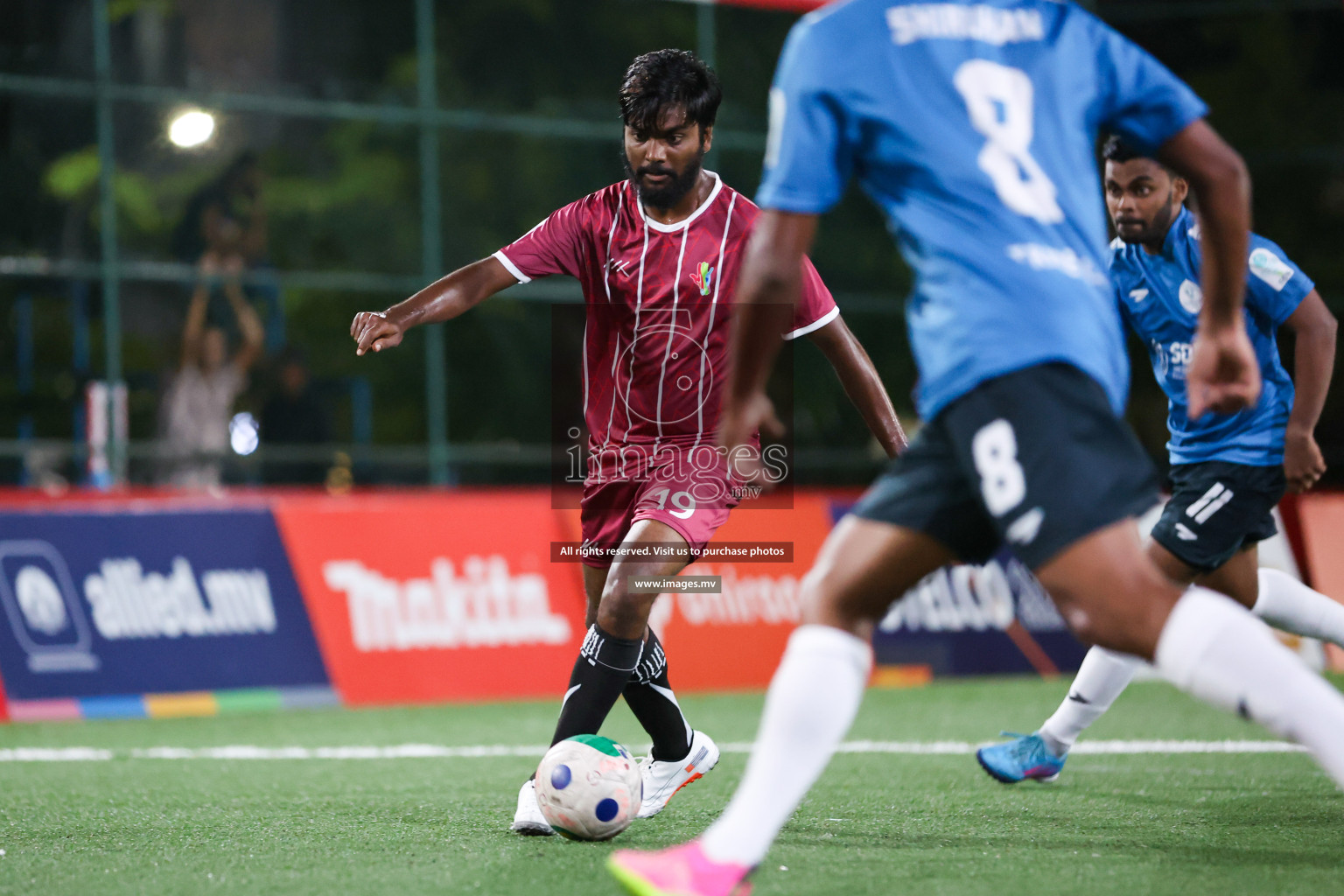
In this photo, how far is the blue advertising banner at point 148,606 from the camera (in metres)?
8.73

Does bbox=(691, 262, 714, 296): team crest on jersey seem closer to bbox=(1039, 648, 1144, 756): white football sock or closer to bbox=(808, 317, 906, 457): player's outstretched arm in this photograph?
bbox=(808, 317, 906, 457): player's outstretched arm

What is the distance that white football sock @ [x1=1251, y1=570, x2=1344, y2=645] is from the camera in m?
5.77

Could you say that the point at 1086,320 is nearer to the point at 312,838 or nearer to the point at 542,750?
the point at 312,838

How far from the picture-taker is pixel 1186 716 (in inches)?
327

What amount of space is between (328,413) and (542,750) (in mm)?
9845

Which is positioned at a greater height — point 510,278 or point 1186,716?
point 510,278

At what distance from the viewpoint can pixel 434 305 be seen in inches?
185

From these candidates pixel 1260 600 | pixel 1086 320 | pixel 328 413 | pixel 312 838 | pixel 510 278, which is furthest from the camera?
pixel 328 413

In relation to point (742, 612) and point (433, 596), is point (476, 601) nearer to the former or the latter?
point (433, 596)

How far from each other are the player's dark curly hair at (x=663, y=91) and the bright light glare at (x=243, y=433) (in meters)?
11.1

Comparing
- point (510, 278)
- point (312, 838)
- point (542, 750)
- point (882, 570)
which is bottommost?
point (542, 750)

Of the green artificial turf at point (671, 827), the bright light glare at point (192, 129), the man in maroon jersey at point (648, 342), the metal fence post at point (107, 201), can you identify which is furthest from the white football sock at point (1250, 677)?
the bright light glare at point (192, 129)

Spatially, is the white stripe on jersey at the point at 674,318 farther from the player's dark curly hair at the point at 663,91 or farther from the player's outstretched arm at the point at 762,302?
the player's outstretched arm at the point at 762,302

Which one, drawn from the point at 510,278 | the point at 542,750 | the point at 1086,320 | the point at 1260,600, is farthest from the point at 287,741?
the point at 1086,320
